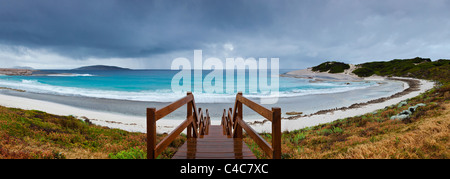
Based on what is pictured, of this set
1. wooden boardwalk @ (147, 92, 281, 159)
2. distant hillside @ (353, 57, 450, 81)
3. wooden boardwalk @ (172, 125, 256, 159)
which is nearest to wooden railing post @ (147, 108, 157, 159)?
wooden boardwalk @ (147, 92, 281, 159)

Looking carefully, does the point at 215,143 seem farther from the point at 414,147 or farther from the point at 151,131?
the point at 414,147

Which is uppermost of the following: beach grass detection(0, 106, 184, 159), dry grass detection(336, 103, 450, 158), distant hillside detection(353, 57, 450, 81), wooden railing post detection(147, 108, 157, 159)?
distant hillside detection(353, 57, 450, 81)

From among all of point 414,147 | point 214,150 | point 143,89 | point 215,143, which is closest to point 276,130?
point 214,150

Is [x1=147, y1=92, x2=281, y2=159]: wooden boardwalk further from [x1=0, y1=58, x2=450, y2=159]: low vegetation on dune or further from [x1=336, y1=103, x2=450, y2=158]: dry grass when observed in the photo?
[x1=336, y1=103, x2=450, y2=158]: dry grass

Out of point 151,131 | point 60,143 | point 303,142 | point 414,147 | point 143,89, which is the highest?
point 151,131

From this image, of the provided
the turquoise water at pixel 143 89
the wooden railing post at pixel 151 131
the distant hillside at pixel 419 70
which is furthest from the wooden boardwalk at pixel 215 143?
the distant hillside at pixel 419 70

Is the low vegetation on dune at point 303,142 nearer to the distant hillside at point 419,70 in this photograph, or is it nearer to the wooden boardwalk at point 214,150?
the wooden boardwalk at point 214,150

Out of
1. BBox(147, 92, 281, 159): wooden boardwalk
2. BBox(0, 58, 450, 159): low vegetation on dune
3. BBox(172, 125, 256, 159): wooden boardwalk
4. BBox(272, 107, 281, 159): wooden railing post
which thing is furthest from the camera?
BBox(172, 125, 256, 159): wooden boardwalk

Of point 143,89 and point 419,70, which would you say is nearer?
point 143,89

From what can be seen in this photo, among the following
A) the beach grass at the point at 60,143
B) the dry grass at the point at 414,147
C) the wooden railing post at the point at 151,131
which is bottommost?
the beach grass at the point at 60,143

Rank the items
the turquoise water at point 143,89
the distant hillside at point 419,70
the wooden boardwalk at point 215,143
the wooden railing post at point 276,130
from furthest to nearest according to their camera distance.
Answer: the distant hillside at point 419,70 < the turquoise water at point 143,89 < the wooden boardwalk at point 215,143 < the wooden railing post at point 276,130

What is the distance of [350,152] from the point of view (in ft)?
14.3
